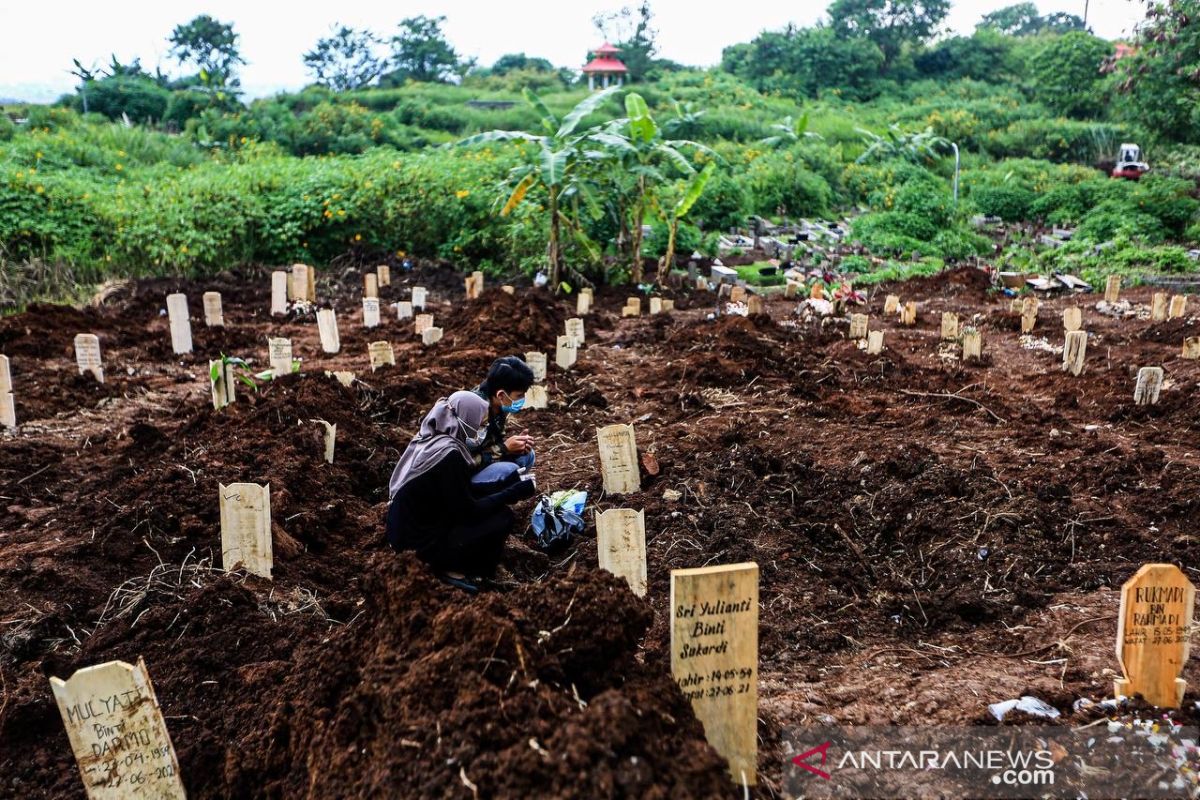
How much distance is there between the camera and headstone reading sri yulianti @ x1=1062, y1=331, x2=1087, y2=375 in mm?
7742

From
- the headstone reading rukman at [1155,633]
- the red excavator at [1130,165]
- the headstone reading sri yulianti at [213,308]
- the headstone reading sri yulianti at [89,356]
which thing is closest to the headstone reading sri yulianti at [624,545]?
the headstone reading rukman at [1155,633]

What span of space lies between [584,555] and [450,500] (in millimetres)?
836

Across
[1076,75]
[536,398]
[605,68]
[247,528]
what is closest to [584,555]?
[247,528]

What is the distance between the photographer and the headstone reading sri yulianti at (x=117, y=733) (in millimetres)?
2387

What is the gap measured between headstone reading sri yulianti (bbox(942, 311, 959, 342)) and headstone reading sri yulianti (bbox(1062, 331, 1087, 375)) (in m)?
1.48

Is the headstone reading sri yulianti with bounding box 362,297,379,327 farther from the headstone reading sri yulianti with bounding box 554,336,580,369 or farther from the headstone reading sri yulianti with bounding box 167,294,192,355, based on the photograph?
the headstone reading sri yulianti with bounding box 554,336,580,369

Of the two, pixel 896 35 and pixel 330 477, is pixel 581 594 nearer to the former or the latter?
pixel 330 477

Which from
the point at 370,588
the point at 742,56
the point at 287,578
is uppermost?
the point at 742,56

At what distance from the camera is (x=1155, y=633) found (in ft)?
9.39

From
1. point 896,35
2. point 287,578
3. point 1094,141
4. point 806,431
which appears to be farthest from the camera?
point 896,35

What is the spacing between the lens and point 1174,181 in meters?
18.4

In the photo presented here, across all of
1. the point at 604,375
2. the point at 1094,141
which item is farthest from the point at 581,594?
the point at 1094,141

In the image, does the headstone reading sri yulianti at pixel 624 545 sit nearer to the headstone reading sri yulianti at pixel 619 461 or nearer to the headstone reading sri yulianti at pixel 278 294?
the headstone reading sri yulianti at pixel 619 461

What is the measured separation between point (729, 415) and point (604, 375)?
1814 millimetres
